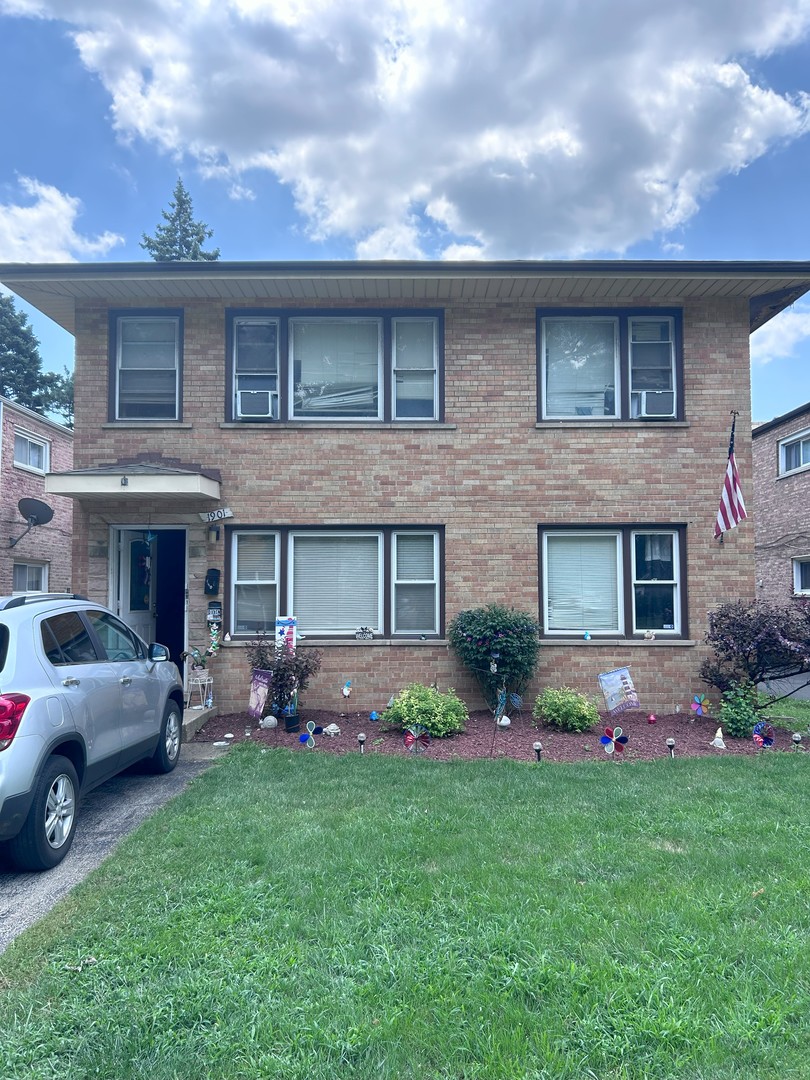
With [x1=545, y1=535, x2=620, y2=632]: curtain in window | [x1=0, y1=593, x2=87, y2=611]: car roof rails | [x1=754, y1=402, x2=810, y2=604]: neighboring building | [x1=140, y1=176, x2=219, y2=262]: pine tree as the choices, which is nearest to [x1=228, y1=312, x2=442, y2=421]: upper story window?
[x1=545, y1=535, x2=620, y2=632]: curtain in window

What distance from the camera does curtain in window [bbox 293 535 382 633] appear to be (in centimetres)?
938

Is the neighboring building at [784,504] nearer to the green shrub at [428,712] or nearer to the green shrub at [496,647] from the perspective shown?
the green shrub at [496,647]

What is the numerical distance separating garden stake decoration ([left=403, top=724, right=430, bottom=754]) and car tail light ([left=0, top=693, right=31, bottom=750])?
14.2 feet

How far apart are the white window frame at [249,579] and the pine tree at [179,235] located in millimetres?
31042

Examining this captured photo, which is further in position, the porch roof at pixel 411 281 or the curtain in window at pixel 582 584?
the curtain in window at pixel 582 584

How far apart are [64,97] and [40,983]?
643 inches

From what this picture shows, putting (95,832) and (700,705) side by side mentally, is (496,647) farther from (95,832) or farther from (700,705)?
(95,832)

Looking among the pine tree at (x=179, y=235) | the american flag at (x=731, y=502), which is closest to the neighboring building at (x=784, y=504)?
the american flag at (x=731, y=502)

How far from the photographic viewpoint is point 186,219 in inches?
1414

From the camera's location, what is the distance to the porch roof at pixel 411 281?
8.68m

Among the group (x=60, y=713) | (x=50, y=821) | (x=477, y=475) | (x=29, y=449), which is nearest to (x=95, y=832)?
(x=50, y=821)

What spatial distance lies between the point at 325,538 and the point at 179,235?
108 ft

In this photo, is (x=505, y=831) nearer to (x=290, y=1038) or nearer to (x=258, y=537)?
(x=290, y=1038)

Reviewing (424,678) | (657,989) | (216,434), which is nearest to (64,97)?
(216,434)
